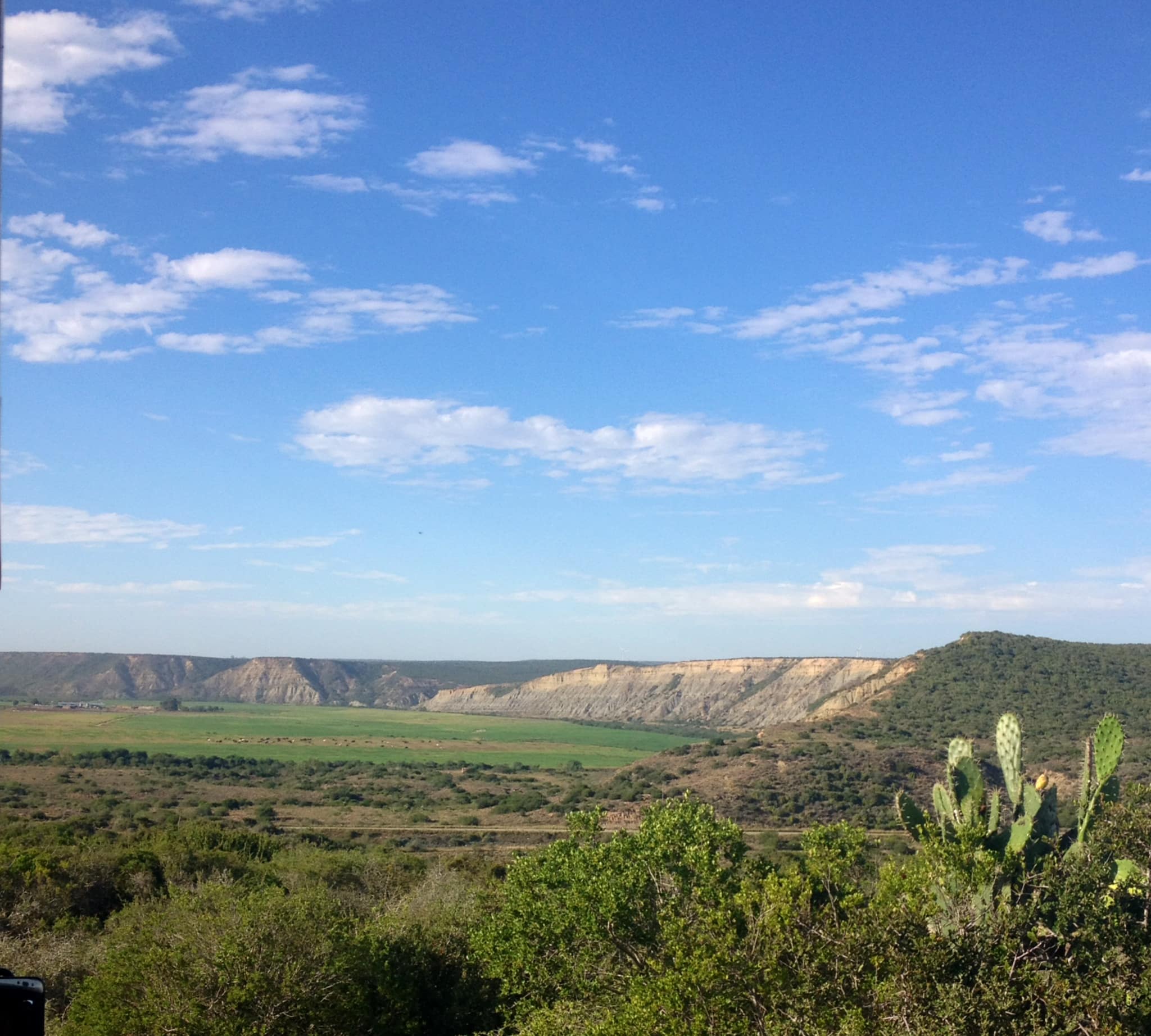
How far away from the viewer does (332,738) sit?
150875 millimetres

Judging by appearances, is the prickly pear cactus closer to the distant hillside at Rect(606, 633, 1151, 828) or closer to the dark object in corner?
the dark object in corner

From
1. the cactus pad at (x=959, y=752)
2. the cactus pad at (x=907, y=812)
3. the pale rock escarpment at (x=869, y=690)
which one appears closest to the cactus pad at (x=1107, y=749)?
the cactus pad at (x=959, y=752)

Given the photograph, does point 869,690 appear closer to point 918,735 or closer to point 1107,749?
point 918,735

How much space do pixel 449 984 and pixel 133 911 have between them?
29.2ft

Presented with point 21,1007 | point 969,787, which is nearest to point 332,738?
point 969,787

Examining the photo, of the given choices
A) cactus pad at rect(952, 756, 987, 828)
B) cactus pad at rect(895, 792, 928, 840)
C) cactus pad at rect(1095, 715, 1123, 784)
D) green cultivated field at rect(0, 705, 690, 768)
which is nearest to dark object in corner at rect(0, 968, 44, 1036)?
cactus pad at rect(895, 792, 928, 840)

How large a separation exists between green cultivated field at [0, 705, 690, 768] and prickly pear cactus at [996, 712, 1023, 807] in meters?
94.2

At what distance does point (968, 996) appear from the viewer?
11.2m

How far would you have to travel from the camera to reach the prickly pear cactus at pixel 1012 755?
17.0 m

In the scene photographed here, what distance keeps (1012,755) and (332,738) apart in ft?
469

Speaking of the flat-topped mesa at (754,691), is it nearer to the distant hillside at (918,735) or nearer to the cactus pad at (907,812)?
the distant hillside at (918,735)

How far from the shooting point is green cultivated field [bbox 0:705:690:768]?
389ft

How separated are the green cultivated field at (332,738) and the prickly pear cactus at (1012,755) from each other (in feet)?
309

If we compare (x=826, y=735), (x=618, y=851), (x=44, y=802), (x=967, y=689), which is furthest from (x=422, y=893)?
(x=967, y=689)
